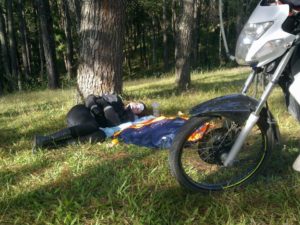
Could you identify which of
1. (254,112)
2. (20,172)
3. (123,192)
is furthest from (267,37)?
(20,172)

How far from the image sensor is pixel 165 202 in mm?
3441

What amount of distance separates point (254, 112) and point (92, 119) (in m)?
2.85

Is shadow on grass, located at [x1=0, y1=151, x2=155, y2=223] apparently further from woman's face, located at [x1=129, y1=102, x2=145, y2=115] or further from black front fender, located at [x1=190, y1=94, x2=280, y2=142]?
woman's face, located at [x1=129, y1=102, x2=145, y2=115]

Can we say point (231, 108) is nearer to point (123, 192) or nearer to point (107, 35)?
point (123, 192)

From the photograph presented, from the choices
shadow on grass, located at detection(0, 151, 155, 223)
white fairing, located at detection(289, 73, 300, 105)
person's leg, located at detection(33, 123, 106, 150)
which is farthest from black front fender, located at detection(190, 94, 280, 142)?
person's leg, located at detection(33, 123, 106, 150)

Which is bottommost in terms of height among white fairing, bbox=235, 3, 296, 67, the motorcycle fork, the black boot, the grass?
the grass

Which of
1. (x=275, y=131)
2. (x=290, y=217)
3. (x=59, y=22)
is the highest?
(x=59, y=22)

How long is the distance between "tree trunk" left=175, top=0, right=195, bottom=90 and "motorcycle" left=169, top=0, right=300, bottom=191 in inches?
293

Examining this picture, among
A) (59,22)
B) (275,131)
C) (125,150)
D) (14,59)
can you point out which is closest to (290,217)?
(275,131)

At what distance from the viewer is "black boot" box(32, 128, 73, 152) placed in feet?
16.5

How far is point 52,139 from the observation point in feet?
16.6

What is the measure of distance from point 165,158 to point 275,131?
138cm

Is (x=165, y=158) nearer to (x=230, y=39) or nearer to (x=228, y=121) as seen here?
(x=228, y=121)

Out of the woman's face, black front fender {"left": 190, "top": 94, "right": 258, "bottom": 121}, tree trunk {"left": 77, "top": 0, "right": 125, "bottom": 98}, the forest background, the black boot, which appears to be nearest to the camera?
black front fender {"left": 190, "top": 94, "right": 258, "bottom": 121}
